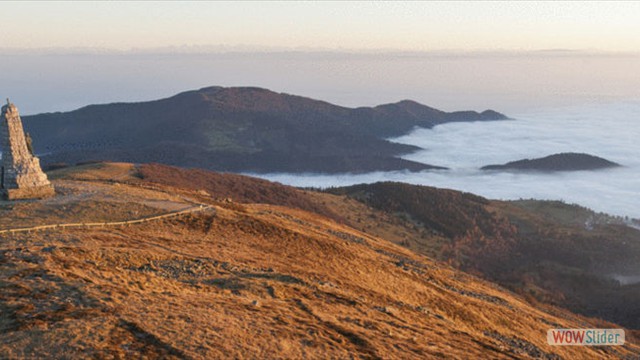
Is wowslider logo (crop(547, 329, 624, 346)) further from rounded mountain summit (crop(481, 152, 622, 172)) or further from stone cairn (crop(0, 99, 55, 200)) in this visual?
rounded mountain summit (crop(481, 152, 622, 172))

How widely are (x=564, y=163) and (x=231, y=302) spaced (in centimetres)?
16669

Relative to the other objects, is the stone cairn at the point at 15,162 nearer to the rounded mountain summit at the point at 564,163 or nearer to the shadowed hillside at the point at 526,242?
the shadowed hillside at the point at 526,242

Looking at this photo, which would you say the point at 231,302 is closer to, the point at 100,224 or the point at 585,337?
the point at 100,224

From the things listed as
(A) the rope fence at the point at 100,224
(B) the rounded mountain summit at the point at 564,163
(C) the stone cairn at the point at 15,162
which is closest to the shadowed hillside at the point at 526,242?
(A) the rope fence at the point at 100,224

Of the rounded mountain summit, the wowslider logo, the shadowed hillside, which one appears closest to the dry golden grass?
the wowslider logo

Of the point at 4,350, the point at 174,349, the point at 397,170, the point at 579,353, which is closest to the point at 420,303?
the point at 579,353

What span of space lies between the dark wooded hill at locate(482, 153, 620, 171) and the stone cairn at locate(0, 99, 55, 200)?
157324 millimetres

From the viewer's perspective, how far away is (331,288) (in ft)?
66.2

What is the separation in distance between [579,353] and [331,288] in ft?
39.5

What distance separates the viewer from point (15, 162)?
85.2 ft

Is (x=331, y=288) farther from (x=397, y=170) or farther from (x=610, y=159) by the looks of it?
(x=610, y=159)

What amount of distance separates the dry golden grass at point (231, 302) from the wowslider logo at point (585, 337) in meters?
0.75

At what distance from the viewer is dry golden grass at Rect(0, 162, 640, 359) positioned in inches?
508

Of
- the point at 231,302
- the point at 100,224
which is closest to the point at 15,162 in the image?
the point at 100,224
